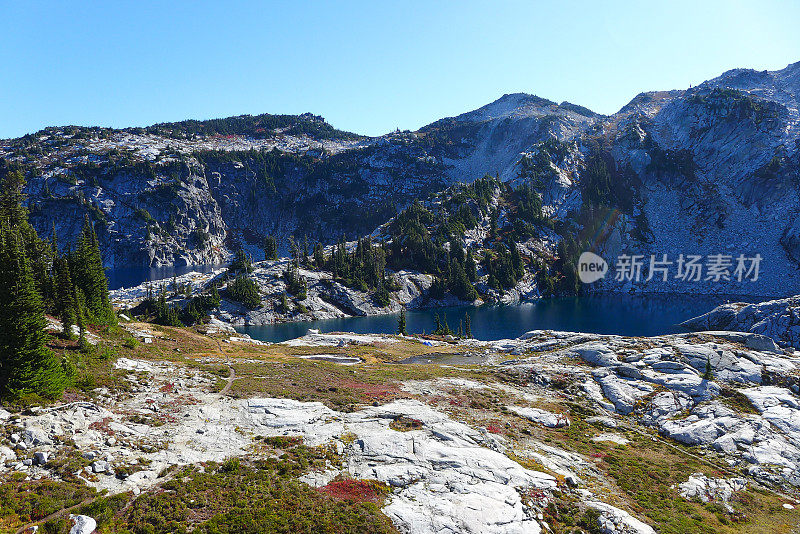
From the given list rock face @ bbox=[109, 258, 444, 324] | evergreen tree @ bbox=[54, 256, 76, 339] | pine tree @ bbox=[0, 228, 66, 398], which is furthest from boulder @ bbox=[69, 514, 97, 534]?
rock face @ bbox=[109, 258, 444, 324]

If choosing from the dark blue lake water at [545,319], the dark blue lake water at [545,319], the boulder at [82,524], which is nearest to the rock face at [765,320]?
the dark blue lake water at [545,319]

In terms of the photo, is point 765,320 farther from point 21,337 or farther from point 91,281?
point 91,281

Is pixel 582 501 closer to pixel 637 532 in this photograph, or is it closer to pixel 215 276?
pixel 637 532

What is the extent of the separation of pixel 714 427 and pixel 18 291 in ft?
224

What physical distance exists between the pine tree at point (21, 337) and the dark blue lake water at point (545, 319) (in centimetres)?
10348

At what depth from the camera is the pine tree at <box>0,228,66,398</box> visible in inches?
1017

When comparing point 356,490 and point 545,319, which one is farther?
point 545,319

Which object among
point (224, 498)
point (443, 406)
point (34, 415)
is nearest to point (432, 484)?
point (224, 498)

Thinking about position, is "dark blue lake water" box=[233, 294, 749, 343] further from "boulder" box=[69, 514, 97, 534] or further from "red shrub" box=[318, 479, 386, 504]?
"boulder" box=[69, 514, 97, 534]

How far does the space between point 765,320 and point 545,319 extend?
76.4 metres

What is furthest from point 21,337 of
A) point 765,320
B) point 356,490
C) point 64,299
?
point 765,320

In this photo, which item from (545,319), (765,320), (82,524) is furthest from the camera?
(545,319)

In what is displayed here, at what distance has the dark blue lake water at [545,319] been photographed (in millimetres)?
138500

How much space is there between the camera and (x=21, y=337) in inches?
1064
